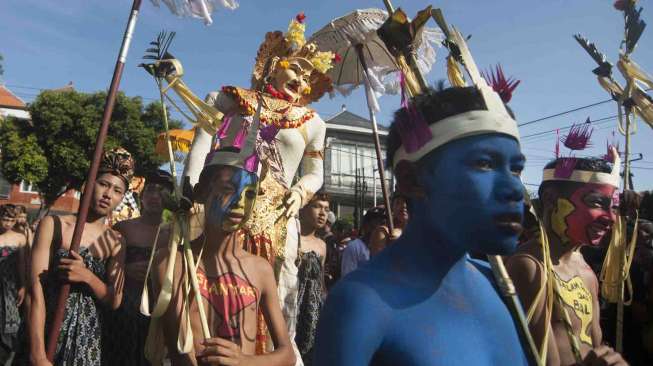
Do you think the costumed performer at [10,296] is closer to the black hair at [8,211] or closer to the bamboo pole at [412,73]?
the black hair at [8,211]

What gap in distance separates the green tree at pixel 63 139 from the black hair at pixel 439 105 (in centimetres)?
2165

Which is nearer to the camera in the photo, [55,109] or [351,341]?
[351,341]

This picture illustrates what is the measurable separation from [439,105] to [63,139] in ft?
78.5

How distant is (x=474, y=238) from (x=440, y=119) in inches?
13.8

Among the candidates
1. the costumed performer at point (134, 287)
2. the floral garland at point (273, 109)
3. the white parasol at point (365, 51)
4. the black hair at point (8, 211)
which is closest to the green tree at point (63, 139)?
the black hair at point (8, 211)

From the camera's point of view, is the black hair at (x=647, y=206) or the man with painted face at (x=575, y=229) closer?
the man with painted face at (x=575, y=229)

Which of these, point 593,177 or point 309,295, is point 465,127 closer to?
point 593,177

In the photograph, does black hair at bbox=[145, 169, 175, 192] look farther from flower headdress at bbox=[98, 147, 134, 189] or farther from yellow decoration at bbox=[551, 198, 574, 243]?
yellow decoration at bbox=[551, 198, 574, 243]

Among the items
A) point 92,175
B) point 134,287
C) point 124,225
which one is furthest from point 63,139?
point 92,175

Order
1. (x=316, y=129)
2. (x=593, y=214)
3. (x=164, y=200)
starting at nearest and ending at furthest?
(x=164, y=200)
(x=593, y=214)
(x=316, y=129)

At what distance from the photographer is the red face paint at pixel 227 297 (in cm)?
248

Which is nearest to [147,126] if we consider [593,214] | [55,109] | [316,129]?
[55,109]

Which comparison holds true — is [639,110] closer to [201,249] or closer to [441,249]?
[441,249]

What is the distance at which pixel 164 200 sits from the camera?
2455 millimetres
